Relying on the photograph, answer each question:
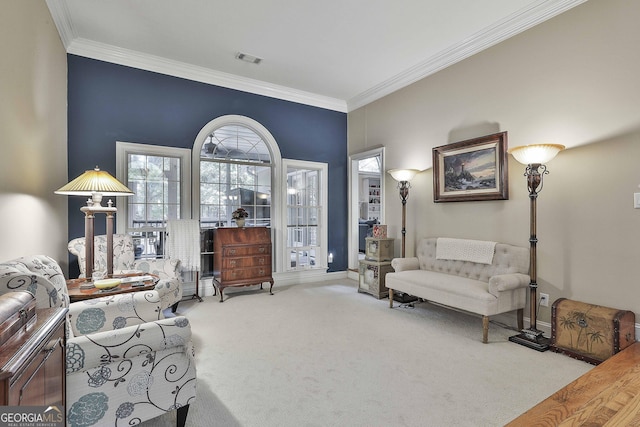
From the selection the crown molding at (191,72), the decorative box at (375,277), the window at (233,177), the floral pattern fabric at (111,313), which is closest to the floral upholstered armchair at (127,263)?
the window at (233,177)

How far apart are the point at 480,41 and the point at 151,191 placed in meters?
4.52

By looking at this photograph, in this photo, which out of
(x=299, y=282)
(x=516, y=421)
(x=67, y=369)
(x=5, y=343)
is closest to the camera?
(x=5, y=343)

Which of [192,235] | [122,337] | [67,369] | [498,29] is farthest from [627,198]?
[192,235]

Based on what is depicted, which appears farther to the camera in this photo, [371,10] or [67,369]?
[371,10]

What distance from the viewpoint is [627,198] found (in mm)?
2652

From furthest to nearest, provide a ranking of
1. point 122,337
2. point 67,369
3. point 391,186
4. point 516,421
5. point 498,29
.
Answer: point 391,186, point 498,29, point 516,421, point 122,337, point 67,369

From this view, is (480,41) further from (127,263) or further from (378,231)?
(127,263)

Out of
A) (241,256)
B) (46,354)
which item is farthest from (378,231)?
(46,354)

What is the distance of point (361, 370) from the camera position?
2393 mm

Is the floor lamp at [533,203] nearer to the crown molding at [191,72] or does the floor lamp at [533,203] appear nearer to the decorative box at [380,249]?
the decorative box at [380,249]

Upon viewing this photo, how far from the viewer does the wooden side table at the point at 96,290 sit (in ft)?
7.38

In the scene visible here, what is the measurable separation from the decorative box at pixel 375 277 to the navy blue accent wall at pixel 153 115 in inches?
47.8

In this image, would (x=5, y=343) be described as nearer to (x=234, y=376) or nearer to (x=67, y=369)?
(x=67, y=369)

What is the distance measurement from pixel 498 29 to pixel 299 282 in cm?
435
